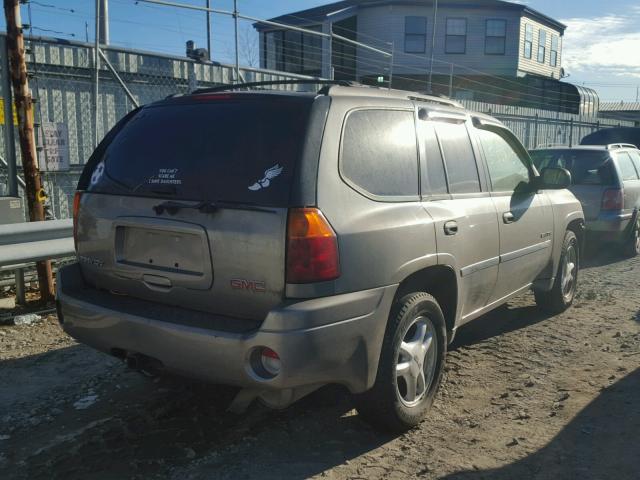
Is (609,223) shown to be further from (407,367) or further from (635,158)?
(407,367)

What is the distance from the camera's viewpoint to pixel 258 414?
12.2 ft

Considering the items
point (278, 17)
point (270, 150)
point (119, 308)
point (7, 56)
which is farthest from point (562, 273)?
point (278, 17)

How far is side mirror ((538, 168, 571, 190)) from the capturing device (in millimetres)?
5227

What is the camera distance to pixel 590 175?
8.59 meters

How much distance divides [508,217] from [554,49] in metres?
33.7

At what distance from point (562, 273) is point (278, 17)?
90.5 ft

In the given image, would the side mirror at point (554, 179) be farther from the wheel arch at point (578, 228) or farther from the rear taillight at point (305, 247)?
the rear taillight at point (305, 247)

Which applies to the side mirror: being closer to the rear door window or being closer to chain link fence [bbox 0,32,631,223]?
chain link fence [bbox 0,32,631,223]

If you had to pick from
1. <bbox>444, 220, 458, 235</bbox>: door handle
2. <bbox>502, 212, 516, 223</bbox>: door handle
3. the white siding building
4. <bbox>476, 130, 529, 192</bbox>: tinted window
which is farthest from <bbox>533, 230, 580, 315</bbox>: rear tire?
the white siding building

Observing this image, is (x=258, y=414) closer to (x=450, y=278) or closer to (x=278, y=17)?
(x=450, y=278)

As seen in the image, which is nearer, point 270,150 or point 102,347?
point 270,150

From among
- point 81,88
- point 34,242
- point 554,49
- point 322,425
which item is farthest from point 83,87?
point 554,49

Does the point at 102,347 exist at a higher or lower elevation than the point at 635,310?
higher

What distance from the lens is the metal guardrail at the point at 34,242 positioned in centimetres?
496
